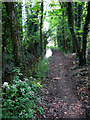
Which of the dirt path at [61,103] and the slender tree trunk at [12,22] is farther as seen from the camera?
the slender tree trunk at [12,22]

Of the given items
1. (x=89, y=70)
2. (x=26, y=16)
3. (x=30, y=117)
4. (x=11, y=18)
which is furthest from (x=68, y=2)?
(x=30, y=117)

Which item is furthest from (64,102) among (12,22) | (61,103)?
(12,22)

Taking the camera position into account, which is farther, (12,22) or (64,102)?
A: (12,22)

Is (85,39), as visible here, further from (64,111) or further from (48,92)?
(64,111)

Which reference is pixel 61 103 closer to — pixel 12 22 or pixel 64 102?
pixel 64 102

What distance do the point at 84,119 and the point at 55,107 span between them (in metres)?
1.35

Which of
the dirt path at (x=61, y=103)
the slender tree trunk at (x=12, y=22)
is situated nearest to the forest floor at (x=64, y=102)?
the dirt path at (x=61, y=103)

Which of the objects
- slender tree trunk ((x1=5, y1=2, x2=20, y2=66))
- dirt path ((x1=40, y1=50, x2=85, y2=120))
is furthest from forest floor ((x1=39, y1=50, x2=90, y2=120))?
slender tree trunk ((x1=5, y1=2, x2=20, y2=66))

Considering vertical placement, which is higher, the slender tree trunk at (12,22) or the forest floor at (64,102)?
the slender tree trunk at (12,22)

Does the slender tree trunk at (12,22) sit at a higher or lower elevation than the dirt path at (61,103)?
higher

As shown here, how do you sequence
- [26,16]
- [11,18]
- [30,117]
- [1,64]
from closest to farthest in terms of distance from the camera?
[30,117] < [11,18] < [1,64] < [26,16]

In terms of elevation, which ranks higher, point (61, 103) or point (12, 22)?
point (12, 22)

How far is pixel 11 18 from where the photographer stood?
5.46 meters

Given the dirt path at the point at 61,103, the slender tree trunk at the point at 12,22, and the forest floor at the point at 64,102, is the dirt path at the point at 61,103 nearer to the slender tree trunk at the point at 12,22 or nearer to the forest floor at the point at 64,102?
the forest floor at the point at 64,102
